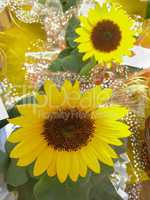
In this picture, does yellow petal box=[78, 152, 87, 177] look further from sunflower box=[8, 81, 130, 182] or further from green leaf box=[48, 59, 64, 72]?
green leaf box=[48, 59, 64, 72]

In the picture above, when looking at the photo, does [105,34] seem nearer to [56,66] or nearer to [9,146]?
[56,66]

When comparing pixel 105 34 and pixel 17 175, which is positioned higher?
pixel 105 34

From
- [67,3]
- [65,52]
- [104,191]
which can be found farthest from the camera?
[67,3]

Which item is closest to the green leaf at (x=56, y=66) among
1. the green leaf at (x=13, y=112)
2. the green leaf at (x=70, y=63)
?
the green leaf at (x=70, y=63)

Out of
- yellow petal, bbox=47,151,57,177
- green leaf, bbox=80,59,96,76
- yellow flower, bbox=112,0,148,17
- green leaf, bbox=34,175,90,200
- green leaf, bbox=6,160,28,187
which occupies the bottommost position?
green leaf, bbox=34,175,90,200

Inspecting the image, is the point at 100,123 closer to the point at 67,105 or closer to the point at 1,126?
the point at 67,105

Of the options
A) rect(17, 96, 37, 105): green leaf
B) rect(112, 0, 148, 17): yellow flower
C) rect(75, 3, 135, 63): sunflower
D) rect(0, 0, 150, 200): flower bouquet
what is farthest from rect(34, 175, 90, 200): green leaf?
rect(112, 0, 148, 17): yellow flower

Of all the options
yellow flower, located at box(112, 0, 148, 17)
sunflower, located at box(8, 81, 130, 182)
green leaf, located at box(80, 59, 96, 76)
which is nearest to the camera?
sunflower, located at box(8, 81, 130, 182)

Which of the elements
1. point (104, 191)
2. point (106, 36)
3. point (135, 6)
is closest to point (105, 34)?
point (106, 36)
